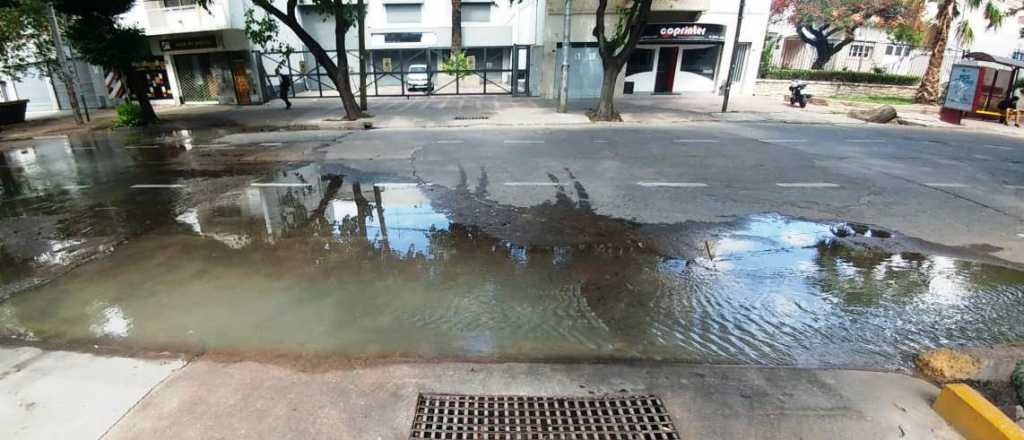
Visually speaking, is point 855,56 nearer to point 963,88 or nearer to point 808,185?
point 963,88

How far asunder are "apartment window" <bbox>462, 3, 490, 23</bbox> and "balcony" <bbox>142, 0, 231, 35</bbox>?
15.4m

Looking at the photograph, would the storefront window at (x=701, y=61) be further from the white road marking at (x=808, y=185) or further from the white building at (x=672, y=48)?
the white road marking at (x=808, y=185)

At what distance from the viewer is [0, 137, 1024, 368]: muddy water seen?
3900 millimetres

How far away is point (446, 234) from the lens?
6266 millimetres

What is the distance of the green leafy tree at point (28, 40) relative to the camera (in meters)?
16.6

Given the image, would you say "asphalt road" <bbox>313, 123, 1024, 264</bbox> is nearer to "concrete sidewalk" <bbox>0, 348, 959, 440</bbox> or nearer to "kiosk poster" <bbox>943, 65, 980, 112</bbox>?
"kiosk poster" <bbox>943, 65, 980, 112</bbox>

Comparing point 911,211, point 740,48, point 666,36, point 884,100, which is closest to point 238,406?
point 911,211

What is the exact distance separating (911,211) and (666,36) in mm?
17027

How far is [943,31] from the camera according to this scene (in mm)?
19938

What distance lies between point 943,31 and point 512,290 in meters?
24.7

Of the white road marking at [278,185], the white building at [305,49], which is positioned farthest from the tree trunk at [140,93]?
the white road marking at [278,185]

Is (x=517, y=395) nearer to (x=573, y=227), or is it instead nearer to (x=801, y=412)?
(x=801, y=412)

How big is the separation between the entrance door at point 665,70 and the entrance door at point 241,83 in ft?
63.6

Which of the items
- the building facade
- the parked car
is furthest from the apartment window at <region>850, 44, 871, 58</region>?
the parked car
